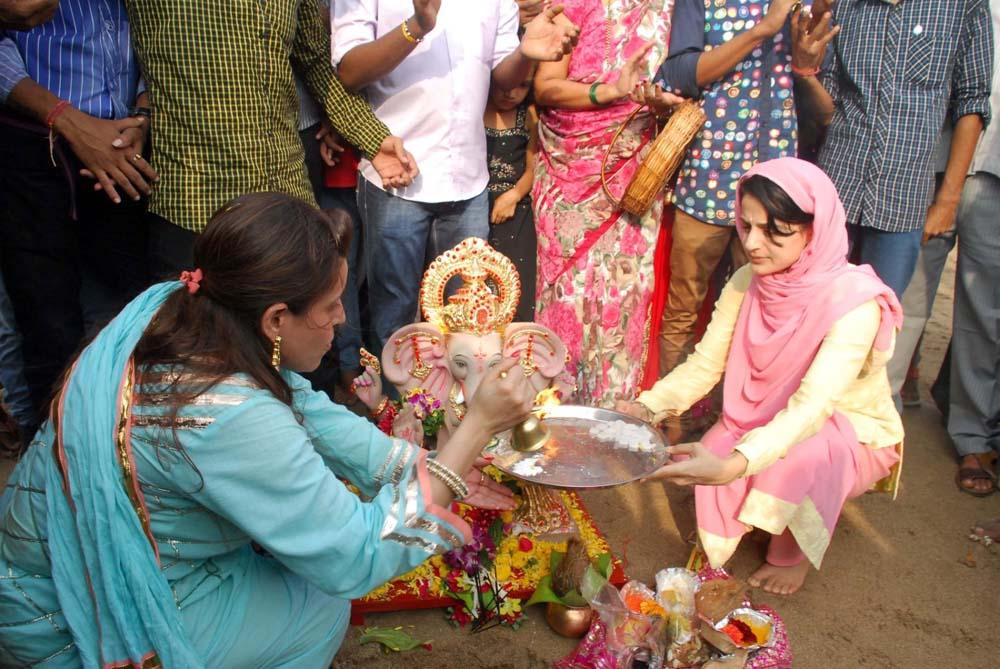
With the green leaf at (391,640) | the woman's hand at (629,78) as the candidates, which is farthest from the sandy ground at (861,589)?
the woman's hand at (629,78)

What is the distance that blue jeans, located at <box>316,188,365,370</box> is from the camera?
146 inches

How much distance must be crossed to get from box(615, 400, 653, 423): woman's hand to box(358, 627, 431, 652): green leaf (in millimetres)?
1042

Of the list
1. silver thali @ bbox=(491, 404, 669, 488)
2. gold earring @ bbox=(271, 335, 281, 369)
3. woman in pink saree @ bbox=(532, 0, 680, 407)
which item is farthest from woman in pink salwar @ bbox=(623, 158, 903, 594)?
gold earring @ bbox=(271, 335, 281, 369)

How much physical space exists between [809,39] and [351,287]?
2306 millimetres

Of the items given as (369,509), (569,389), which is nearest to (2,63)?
(369,509)

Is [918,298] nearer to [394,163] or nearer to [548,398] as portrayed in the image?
[548,398]

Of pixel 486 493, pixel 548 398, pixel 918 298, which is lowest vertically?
pixel 486 493

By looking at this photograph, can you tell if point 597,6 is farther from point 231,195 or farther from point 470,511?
point 470,511

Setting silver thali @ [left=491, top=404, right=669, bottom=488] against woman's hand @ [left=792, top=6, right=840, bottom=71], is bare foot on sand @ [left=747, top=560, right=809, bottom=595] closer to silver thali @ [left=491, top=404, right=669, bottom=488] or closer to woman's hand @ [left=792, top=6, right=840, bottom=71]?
silver thali @ [left=491, top=404, right=669, bottom=488]

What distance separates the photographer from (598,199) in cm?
354

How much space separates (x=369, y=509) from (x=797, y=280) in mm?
1764

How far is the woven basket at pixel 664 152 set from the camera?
3.27m

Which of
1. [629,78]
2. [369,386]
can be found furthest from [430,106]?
[369,386]

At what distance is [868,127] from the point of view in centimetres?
341
